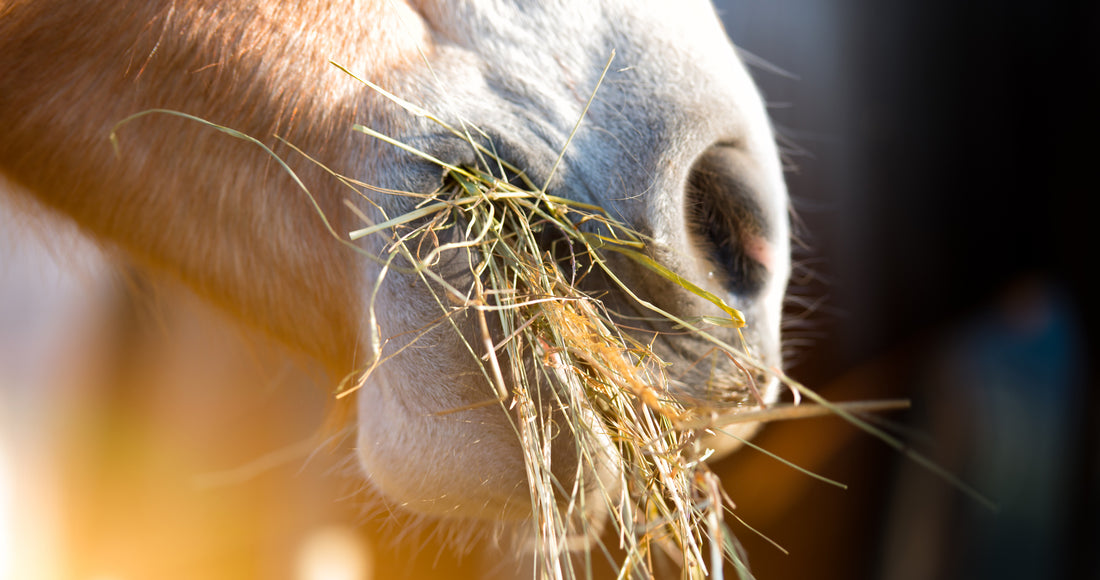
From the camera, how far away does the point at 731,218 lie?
1.84 feet

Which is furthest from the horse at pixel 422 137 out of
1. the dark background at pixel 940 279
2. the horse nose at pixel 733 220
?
the dark background at pixel 940 279

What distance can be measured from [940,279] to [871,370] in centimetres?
23

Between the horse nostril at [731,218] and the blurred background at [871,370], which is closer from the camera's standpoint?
the horse nostril at [731,218]

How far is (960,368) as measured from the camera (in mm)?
1339

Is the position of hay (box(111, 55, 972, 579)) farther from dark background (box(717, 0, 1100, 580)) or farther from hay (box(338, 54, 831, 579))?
dark background (box(717, 0, 1100, 580))

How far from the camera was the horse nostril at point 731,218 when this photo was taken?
0.55 m

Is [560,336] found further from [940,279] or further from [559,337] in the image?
[940,279]

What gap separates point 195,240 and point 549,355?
42 cm

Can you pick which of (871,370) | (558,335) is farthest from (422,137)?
(871,370)

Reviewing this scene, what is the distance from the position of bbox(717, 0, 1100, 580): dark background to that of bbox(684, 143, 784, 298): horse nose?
78 centimetres

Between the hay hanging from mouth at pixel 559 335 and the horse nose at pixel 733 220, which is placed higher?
the horse nose at pixel 733 220

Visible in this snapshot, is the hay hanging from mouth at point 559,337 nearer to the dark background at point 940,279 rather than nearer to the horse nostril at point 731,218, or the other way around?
the horse nostril at point 731,218

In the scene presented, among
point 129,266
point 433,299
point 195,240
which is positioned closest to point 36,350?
point 129,266

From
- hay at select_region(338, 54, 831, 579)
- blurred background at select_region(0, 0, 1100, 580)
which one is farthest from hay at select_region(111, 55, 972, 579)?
blurred background at select_region(0, 0, 1100, 580)
